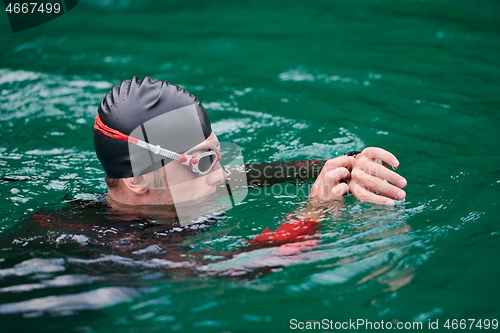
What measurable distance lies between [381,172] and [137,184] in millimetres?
1946

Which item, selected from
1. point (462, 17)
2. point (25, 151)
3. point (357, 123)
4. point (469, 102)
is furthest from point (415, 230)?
point (462, 17)

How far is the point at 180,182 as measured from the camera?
394cm

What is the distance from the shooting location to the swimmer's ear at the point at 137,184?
155 inches

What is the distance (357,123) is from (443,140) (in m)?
1.13

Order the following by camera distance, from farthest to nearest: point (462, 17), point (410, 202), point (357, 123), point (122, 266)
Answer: point (462, 17), point (357, 123), point (410, 202), point (122, 266)

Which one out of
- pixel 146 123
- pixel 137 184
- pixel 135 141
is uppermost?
pixel 146 123

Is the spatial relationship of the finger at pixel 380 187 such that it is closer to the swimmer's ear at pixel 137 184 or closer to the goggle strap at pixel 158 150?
the goggle strap at pixel 158 150

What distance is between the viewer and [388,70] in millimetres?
8078

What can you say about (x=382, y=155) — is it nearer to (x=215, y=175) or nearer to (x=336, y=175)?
(x=336, y=175)

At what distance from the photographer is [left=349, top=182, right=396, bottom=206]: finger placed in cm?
330

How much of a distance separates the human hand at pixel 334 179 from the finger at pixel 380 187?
16cm

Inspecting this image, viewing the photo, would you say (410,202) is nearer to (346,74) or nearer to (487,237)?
(487,237)

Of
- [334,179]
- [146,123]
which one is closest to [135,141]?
[146,123]

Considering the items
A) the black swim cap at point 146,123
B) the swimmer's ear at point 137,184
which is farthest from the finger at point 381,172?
the swimmer's ear at point 137,184
